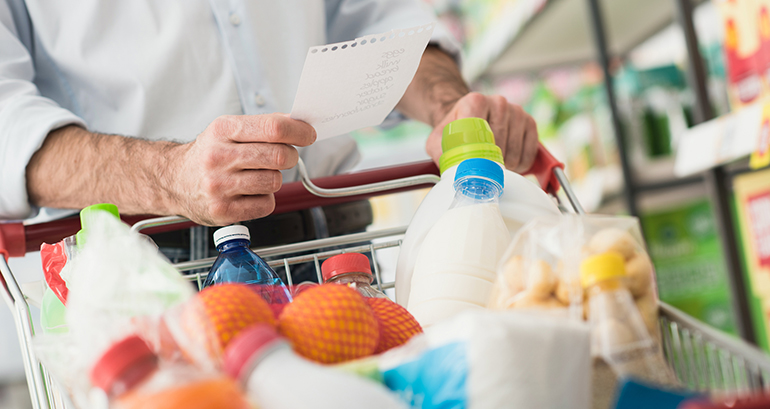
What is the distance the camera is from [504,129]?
0.98 meters

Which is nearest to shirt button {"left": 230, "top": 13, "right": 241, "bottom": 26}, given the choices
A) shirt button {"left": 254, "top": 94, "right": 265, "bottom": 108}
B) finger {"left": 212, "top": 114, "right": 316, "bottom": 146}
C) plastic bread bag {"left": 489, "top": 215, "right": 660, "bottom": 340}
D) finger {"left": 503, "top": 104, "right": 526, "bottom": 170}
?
shirt button {"left": 254, "top": 94, "right": 265, "bottom": 108}

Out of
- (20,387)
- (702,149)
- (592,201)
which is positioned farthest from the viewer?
(592,201)

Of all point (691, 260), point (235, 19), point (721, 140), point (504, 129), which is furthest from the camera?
point (691, 260)

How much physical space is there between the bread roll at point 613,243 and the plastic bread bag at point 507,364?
0.10 metres

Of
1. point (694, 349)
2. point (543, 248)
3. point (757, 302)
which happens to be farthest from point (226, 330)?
Result: point (757, 302)

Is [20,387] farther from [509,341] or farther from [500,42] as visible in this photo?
[500,42]

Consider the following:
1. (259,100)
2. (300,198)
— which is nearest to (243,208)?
(300,198)

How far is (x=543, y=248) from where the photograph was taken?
20.7 inches

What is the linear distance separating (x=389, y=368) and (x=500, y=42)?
118 inches

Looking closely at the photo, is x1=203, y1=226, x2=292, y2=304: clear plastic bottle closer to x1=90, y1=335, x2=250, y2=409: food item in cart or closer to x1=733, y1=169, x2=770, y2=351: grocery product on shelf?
x1=90, y1=335, x2=250, y2=409: food item in cart

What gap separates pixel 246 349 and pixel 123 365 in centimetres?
7

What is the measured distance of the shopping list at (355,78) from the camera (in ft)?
2.17

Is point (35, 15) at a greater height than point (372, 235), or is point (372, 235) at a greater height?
point (35, 15)

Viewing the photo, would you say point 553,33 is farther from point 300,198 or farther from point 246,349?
point 246,349
